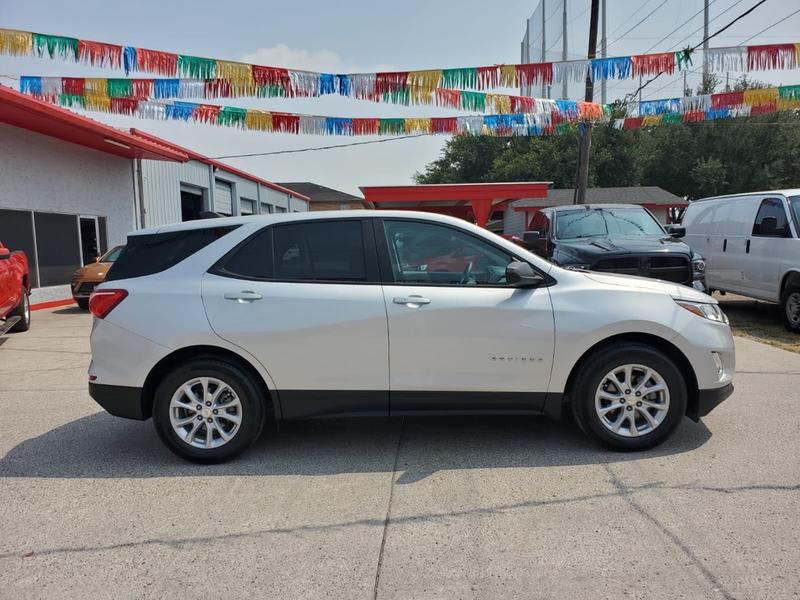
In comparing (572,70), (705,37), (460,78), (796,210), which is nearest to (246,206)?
(460,78)

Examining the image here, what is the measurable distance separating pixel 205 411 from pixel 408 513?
5.26ft

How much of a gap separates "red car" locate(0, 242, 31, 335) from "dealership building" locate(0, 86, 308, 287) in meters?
3.13

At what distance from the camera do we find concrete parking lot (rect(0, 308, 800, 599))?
2.65 meters

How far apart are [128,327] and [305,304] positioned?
1221mm

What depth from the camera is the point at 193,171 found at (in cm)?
2311

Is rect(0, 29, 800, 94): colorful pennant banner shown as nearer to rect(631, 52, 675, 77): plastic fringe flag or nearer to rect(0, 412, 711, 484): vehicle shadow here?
rect(631, 52, 675, 77): plastic fringe flag

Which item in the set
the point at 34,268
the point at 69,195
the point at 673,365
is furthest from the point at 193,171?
the point at 673,365

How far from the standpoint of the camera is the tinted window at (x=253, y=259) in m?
4.04

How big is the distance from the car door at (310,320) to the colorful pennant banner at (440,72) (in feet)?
22.4

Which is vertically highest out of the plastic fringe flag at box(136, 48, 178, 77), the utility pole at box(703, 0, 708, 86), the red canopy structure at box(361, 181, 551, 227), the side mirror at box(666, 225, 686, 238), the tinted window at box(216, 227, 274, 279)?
the utility pole at box(703, 0, 708, 86)

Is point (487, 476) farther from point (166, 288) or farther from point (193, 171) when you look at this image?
point (193, 171)

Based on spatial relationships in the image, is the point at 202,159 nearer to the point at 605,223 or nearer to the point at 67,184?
the point at 67,184

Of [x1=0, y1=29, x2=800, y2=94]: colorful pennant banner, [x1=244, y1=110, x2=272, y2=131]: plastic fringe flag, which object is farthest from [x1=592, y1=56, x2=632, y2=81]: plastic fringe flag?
[x1=244, y1=110, x2=272, y2=131]: plastic fringe flag

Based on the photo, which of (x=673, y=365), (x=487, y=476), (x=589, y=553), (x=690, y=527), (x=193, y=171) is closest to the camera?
(x=589, y=553)
